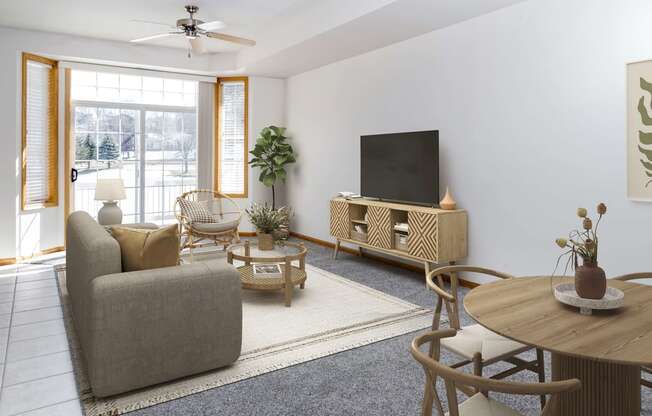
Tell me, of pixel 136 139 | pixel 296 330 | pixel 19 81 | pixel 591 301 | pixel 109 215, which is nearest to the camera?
pixel 591 301

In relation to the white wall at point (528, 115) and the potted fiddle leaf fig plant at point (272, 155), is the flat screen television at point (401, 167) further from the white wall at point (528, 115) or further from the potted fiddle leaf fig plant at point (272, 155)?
the potted fiddle leaf fig plant at point (272, 155)

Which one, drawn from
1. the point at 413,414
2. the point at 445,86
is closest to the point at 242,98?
the point at 445,86

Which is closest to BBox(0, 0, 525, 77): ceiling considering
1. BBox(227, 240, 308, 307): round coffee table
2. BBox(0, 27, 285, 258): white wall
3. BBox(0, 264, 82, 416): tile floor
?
BBox(0, 27, 285, 258): white wall

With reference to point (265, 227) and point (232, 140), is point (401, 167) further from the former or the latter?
point (232, 140)

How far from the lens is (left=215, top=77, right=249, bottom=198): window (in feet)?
25.7

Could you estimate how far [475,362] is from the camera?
75.7 inches

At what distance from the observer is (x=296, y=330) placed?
345 centimetres

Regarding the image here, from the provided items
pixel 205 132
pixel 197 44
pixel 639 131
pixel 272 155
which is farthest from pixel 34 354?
pixel 205 132

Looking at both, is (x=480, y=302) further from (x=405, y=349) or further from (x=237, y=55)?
(x=237, y=55)

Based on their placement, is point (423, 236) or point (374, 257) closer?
point (423, 236)

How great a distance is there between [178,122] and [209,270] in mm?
5538

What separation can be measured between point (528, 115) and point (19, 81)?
19.7ft

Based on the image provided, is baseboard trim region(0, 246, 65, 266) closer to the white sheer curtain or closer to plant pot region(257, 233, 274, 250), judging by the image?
the white sheer curtain

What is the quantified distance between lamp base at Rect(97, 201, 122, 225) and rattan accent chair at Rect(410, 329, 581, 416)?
16.0 ft
